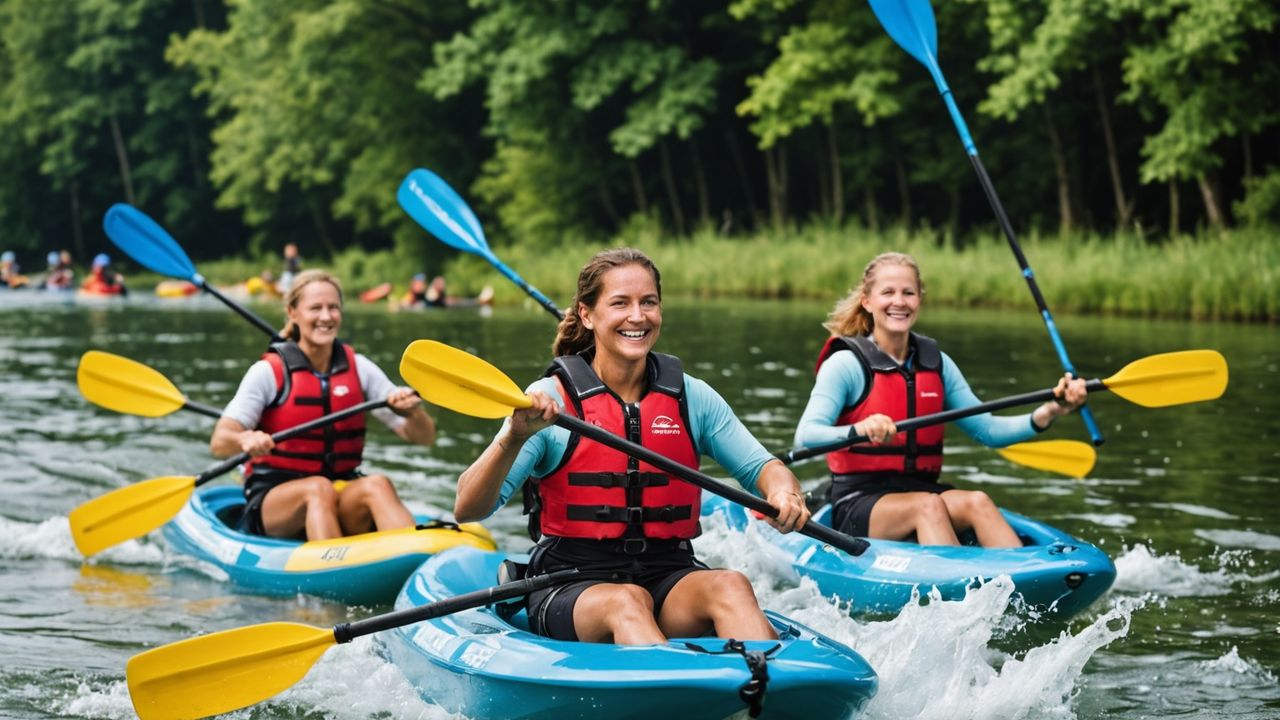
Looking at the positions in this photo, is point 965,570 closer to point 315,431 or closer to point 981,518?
point 981,518

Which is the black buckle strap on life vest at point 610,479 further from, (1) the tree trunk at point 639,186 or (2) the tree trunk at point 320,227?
(2) the tree trunk at point 320,227

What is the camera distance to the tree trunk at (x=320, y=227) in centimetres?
3284

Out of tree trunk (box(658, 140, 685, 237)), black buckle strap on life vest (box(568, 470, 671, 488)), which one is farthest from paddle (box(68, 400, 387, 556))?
tree trunk (box(658, 140, 685, 237))

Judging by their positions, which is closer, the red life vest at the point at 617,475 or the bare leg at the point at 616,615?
the bare leg at the point at 616,615

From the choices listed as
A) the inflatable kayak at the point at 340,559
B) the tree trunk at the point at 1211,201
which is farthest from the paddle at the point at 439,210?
the tree trunk at the point at 1211,201

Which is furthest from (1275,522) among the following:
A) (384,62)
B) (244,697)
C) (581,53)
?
(384,62)

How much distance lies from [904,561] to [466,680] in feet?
5.55

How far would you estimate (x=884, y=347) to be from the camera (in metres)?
5.04

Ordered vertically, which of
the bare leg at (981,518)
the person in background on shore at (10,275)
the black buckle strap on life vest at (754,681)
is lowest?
the bare leg at (981,518)

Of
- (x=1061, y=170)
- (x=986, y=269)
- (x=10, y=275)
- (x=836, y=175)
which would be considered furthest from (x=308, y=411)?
(x=10, y=275)

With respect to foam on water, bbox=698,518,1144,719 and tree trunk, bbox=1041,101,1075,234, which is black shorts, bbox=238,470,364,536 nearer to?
foam on water, bbox=698,518,1144,719

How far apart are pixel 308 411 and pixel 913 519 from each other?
7.19 feet

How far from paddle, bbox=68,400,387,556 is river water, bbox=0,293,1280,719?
0.23m

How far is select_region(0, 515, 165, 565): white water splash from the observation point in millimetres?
5797
